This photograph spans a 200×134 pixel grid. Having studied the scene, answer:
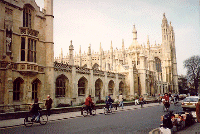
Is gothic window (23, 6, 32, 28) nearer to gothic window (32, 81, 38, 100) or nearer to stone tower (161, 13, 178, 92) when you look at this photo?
gothic window (32, 81, 38, 100)

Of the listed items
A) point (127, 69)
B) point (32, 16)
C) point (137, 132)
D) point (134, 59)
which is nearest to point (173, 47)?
point (134, 59)

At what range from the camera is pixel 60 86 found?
75.3 ft

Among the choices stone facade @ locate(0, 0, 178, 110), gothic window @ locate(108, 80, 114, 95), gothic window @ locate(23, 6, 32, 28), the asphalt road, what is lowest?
the asphalt road

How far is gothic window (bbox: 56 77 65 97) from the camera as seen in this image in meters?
22.6

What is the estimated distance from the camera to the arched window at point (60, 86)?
22609 mm

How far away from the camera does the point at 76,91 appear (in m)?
24.2

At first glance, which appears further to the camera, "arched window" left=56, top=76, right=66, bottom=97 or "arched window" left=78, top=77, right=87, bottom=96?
"arched window" left=78, top=77, right=87, bottom=96

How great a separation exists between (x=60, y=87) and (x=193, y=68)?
5494 centimetres

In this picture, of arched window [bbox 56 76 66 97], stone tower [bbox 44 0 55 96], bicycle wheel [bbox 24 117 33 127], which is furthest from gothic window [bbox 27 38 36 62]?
bicycle wheel [bbox 24 117 33 127]

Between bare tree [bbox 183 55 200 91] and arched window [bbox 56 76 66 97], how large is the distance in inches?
2048

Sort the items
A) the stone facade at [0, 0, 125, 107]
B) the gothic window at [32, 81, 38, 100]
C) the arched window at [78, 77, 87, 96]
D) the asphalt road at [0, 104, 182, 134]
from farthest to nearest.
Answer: the arched window at [78, 77, 87, 96], the gothic window at [32, 81, 38, 100], the stone facade at [0, 0, 125, 107], the asphalt road at [0, 104, 182, 134]

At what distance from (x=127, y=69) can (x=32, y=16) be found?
71.7 ft

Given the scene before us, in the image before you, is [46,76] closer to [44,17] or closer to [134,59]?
[44,17]

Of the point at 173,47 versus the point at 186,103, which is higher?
the point at 173,47
